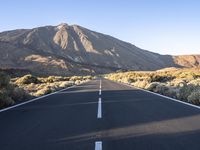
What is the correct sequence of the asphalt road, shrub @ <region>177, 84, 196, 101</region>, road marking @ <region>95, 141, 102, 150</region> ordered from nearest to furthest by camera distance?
1. road marking @ <region>95, 141, 102, 150</region>
2. the asphalt road
3. shrub @ <region>177, 84, 196, 101</region>

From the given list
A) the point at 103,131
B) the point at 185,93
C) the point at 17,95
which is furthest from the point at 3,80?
the point at 103,131

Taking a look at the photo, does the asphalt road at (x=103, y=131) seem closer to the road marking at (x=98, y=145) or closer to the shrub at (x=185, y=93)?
the road marking at (x=98, y=145)

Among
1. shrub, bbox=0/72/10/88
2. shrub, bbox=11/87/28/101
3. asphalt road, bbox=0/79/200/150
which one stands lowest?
shrub, bbox=11/87/28/101

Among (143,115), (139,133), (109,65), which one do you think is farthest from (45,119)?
(109,65)

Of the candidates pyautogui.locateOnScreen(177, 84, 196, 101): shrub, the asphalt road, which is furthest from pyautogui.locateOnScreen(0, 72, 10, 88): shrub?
pyautogui.locateOnScreen(177, 84, 196, 101): shrub

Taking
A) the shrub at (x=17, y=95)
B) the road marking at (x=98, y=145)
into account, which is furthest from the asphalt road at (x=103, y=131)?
the shrub at (x=17, y=95)

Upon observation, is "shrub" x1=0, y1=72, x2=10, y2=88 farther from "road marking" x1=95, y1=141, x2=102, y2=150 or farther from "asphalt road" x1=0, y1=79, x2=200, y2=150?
"road marking" x1=95, y1=141, x2=102, y2=150

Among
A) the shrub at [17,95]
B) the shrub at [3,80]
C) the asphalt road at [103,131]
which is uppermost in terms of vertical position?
the shrub at [3,80]

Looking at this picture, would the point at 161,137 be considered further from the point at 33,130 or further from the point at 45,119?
the point at 45,119

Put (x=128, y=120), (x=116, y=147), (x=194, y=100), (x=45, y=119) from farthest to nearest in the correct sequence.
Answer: (x=194, y=100) < (x=45, y=119) < (x=128, y=120) < (x=116, y=147)

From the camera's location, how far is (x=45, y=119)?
1158cm

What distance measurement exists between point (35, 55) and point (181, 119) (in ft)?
509

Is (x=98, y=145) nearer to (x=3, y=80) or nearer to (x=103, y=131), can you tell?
(x=103, y=131)

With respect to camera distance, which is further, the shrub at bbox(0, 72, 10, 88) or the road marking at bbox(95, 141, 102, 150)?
the shrub at bbox(0, 72, 10, 88)
